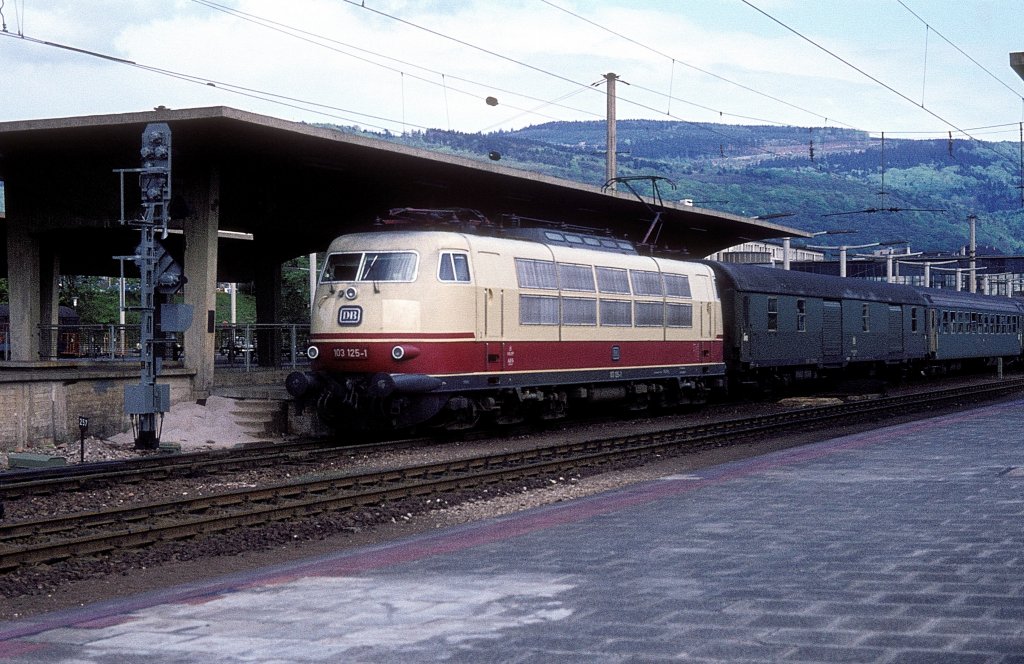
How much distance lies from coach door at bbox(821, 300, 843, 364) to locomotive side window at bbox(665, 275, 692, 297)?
8.77m

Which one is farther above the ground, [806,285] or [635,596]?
[806,285]

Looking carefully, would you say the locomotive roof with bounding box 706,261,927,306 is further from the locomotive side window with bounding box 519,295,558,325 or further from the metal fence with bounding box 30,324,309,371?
the metal fence with bounding box 30,324,309,371

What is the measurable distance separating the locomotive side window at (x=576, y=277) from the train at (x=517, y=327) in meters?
0.04

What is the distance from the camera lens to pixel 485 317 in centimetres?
2044

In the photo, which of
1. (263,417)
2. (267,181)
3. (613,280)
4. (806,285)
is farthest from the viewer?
(806,285)

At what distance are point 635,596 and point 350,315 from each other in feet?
44.0

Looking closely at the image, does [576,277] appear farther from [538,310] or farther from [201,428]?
[201,428]

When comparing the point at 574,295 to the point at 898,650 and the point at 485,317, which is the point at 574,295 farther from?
the point at 898,650

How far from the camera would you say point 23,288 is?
28938 mm

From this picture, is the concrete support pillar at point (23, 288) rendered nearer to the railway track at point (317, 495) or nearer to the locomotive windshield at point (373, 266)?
the locomotive windshield at point (373, 266)

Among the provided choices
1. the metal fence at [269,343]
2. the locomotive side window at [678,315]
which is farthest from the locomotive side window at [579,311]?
the metal fence at [269,343]

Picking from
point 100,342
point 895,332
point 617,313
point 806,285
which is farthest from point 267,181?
point 895,332

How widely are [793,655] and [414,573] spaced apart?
340 cm

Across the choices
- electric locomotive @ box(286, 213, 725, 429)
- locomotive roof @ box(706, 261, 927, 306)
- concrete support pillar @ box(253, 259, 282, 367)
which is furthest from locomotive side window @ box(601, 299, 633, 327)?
concrete support pillar @ box(253, 259, 282, 367)
